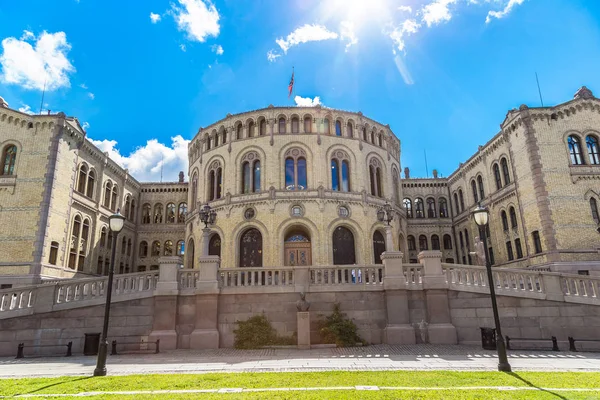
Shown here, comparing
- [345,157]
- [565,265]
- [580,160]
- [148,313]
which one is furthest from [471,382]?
[580,160]

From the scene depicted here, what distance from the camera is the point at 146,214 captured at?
138 ft

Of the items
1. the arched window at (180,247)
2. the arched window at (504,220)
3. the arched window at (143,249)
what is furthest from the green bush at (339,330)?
the arched window at (143,249)

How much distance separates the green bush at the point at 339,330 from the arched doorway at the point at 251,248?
14447mm

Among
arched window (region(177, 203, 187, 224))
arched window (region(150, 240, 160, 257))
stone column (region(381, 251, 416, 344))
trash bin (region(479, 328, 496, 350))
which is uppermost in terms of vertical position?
arched window (region(177, 203, 187, 224))

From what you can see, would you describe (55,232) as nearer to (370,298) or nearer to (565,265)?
(370,298)

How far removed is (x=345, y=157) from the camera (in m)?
31.2

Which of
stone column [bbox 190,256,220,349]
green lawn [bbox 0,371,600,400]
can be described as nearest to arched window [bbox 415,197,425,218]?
stone column [bbox 190,256,220,349]

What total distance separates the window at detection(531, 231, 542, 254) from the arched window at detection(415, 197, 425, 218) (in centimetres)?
1525

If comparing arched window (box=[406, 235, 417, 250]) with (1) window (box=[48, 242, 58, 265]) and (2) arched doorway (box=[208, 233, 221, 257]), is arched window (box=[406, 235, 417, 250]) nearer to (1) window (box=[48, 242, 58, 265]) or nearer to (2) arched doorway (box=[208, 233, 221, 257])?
(2) arched doorway (box=[208, 233, 221, 257])

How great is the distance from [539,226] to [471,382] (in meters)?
22.9

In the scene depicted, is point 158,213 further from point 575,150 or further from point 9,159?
point 575,150

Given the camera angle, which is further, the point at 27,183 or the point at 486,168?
the point at 486,168

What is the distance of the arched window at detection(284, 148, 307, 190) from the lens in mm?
30266

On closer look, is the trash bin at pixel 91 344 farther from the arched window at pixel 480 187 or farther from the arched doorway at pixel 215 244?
the arched window at pixel 480 187
